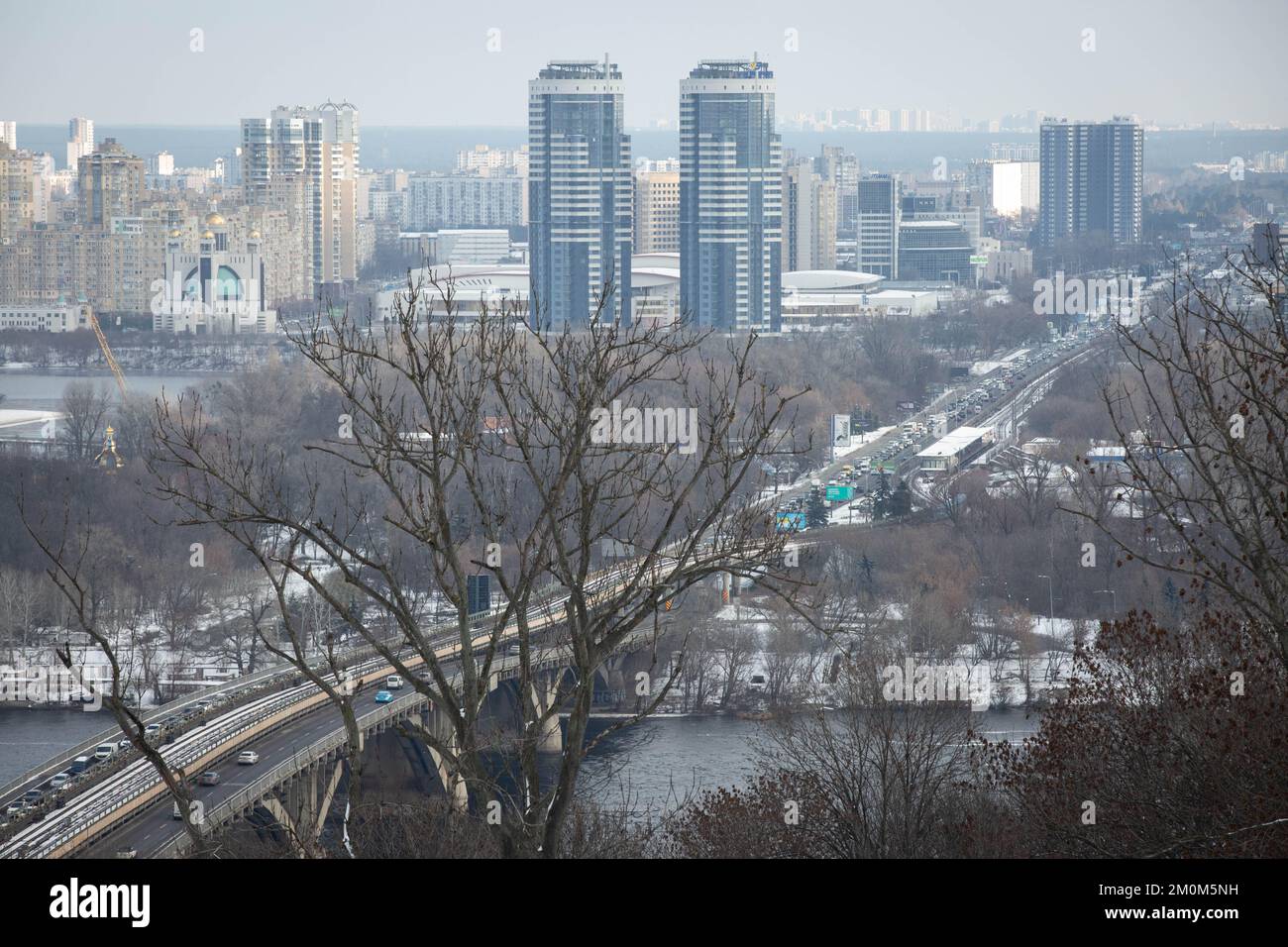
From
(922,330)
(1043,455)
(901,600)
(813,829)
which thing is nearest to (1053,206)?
(922,330)

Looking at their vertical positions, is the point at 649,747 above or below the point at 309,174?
below

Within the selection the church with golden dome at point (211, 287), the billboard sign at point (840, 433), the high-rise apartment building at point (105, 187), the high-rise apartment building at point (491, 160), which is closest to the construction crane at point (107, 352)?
the church with golden dome at point (211, 287)

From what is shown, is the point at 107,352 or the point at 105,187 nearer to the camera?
the point at 107,352

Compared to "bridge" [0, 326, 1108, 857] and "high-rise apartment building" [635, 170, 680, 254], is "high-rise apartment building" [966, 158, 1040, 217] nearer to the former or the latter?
"high-rise apartment building" [635, 170, 680, 254]

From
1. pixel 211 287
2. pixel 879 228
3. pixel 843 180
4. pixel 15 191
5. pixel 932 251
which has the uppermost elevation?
pixel 843 180

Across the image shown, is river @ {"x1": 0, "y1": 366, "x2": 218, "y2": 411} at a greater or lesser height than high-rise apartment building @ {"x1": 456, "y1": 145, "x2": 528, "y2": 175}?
lesser

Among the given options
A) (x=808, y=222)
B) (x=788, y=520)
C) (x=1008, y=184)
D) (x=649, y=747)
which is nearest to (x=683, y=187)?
(x=808, y=222)

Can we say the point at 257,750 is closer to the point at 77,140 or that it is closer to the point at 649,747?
the point at 649,747

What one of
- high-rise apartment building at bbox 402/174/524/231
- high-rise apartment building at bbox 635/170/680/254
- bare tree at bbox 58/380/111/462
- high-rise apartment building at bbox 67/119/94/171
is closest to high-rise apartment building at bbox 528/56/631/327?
high-rise apartment building at bbox 635/170/680/254
